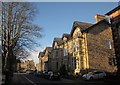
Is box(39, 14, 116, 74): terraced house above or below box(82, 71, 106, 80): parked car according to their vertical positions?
above

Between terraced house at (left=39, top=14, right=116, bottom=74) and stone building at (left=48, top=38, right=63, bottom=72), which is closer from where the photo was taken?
terraced house at (left=39, top=14, right=116, bottom=74)

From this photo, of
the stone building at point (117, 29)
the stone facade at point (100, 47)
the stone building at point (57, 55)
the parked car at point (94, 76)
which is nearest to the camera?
the stone building at point (117, 29)

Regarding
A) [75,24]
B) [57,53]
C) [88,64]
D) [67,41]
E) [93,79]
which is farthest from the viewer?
[57,53]

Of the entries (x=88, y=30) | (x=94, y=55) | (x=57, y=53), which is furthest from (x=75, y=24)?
(x=57, y=53)

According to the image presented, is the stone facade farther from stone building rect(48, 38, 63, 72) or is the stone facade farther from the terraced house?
stone building rect(48, 38, 63, 72)

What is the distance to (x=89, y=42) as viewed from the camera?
3994cm

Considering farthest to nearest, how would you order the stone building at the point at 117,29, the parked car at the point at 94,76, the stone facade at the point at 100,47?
the stone facade at the point at 100,47 → the parked car at the point at 94,76 → the stone building at the point at 117,29

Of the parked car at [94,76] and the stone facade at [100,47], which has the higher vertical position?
the stone facade at [100,47]

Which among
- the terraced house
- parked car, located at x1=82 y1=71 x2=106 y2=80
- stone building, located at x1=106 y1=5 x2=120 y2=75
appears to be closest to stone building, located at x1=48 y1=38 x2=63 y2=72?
the terraced house

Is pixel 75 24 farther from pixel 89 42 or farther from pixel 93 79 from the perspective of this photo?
pixel 93 79

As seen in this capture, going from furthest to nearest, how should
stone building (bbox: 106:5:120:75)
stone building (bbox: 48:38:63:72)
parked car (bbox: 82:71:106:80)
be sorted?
1. stone building (bbox: 48:38:63:72)
2. parked car (bbox: 82:71:106:80)
3. stone building (bbox: 106:5:120:75)

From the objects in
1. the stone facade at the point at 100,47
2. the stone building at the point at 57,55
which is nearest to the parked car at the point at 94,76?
the stone facade at the point at 100,47

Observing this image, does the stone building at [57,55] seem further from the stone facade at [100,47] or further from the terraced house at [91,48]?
the stone facade at [100,47]

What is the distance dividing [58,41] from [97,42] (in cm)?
2068
